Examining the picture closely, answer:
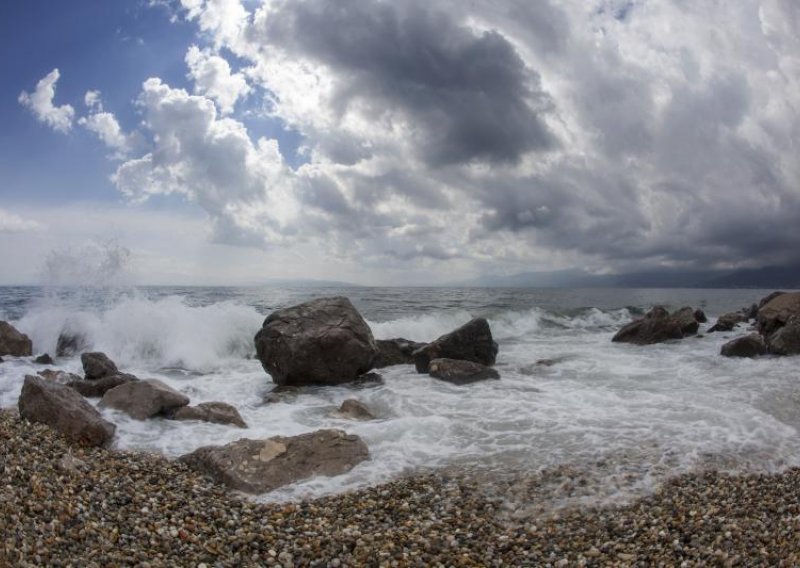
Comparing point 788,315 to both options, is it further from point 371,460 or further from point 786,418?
point 371,460

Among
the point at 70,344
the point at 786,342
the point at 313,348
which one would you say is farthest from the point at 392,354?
the point at 786,342

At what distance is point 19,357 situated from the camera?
1675 cm

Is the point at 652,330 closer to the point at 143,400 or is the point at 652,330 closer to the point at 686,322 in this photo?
the point at 686,322

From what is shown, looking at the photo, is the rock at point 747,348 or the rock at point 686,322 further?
the rock at point 686,322

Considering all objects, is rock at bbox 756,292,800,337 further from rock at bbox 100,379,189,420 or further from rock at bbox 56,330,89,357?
rock at bbox 56,330,89,357

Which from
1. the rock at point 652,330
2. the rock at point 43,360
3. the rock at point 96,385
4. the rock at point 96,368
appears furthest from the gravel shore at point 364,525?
the rock at point 652,330

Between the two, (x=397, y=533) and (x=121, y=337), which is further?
(x=121, y=337)

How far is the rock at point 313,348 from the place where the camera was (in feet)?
47.0

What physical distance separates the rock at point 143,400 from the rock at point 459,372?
687cm

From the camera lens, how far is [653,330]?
24.3m

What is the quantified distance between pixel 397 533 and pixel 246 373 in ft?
38.4

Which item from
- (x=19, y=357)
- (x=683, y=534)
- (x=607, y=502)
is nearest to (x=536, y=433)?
(x=607, y=502)

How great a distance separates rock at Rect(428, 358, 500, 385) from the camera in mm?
14484

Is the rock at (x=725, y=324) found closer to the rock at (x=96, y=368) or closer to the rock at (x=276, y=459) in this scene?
the rock at (x=276, y=459)
